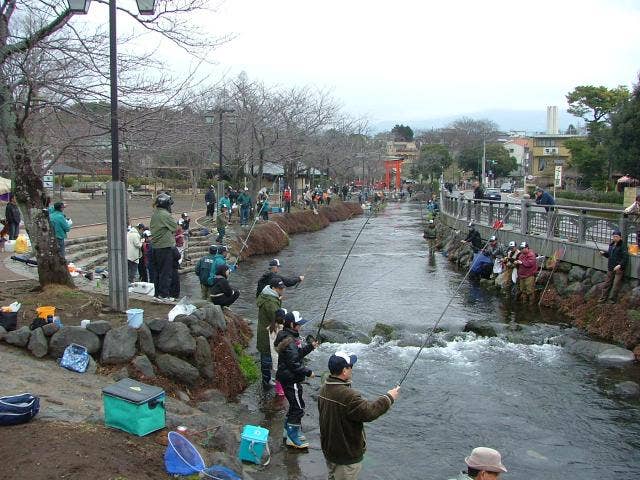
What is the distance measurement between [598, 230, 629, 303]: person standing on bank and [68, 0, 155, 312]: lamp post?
10192 millimetres

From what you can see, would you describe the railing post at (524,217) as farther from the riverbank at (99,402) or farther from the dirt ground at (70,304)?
the dirt ground at (70,304)

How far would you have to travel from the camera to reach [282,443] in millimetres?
7148

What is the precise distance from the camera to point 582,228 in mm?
14945

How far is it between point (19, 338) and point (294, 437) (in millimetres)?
3849

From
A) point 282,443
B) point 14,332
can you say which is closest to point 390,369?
point 282,443

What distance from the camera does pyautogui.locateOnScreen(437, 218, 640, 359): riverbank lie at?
11992 mm

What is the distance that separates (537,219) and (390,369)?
373 inches

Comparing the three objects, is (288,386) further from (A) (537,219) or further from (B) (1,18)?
(A) (537,219)

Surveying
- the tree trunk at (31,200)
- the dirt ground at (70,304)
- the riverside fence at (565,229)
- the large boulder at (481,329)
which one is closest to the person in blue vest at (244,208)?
the riverside fence at (565,229)

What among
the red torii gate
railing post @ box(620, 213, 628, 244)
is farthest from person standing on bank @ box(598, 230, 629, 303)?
the red torii gate

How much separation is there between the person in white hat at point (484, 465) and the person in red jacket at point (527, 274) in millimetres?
12835

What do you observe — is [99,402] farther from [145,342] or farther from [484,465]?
[484,465]

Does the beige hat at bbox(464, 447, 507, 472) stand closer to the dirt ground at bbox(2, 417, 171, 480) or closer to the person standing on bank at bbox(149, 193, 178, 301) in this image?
the dirt ground at bbox(2, 417, 171, 480)

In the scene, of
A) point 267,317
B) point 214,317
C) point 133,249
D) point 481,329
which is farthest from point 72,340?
point 481,329
